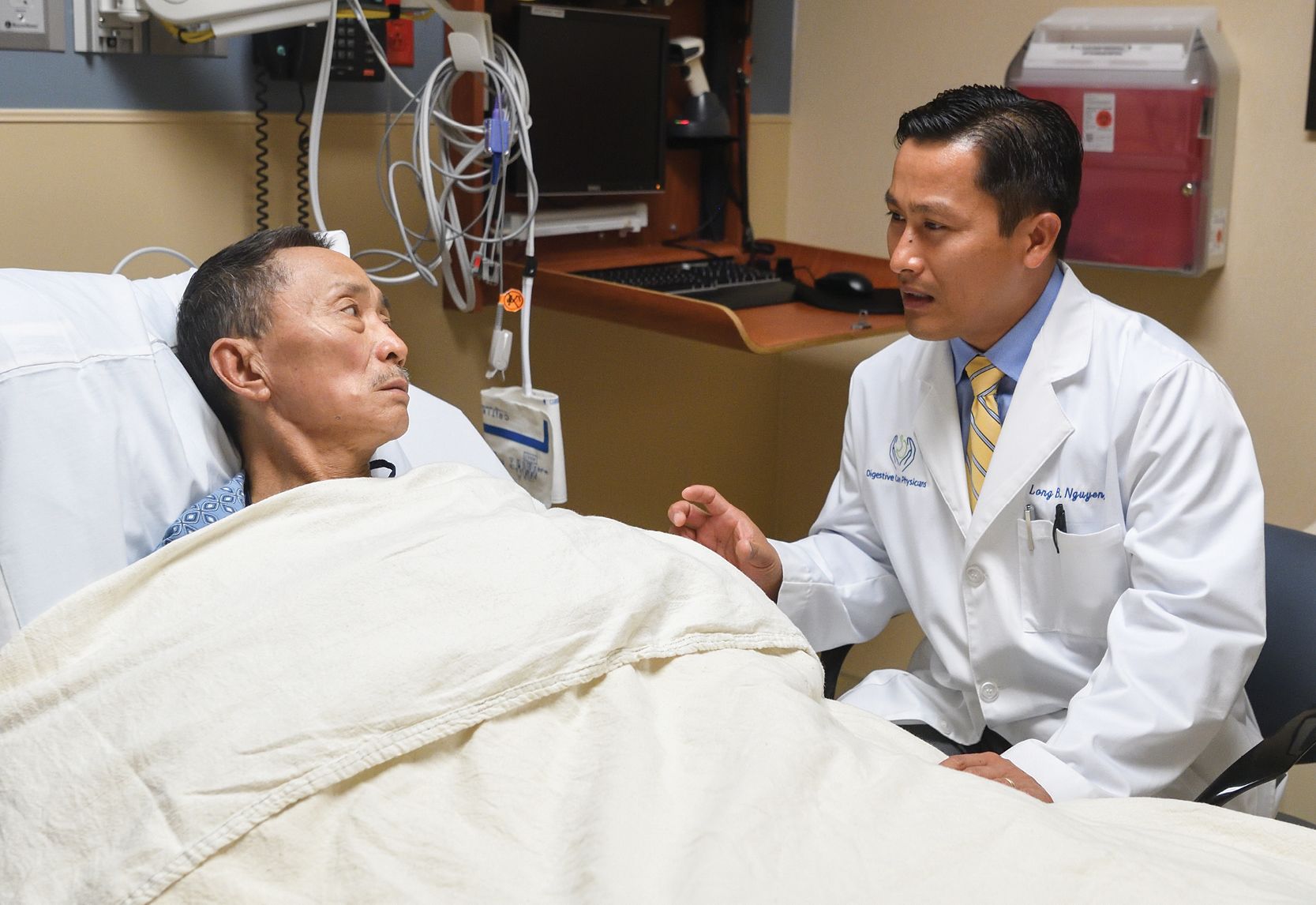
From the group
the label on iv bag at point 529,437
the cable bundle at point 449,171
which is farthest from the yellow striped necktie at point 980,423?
the cable bundle at point 449,171

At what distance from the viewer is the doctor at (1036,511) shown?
4.64ft

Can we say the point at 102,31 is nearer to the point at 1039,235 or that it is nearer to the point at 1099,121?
the point at 1039,235

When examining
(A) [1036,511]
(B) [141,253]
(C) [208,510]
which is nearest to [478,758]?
(C) [208,510]

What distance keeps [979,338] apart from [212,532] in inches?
38.3

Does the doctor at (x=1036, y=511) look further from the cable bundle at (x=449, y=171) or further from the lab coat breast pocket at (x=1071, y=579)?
the cable bundle at (x=449, y=171)

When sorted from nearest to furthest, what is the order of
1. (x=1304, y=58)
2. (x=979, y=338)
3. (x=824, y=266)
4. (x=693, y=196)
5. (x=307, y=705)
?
1. (x=307, y=705)
2. (x=979, y=338)
3. (x=1304, y=58)
4. (x=824, y=266)
5. (x=693, y=196)

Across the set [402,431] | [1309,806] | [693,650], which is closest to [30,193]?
[402,431]

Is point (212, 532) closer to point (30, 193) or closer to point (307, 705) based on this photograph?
point (307, 705)

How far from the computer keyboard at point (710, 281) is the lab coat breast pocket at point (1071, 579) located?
2.93ft

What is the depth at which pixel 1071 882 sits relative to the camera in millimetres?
948

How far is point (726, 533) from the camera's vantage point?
159cm

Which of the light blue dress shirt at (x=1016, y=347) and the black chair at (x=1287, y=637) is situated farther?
the light blue dress shirt at (x=1016, y=347)

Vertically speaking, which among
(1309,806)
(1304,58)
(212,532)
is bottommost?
(1309,806)

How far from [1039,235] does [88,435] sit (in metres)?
1.15
